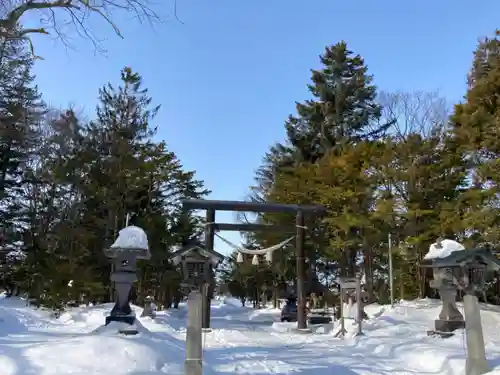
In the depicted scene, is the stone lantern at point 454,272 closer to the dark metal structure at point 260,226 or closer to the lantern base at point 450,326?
the lantern base at point 450,326

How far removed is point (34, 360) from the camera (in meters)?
6.02

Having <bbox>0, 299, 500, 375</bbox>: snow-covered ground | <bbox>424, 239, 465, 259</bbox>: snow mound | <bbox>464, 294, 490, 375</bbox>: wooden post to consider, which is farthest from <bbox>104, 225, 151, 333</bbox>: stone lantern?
<bbox>424, 239, 465, 259</bbox>: snow mound

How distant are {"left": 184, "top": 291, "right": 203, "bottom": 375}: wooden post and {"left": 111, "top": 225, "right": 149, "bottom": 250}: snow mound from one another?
3546mm

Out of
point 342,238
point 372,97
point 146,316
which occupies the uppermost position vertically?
point 372,97

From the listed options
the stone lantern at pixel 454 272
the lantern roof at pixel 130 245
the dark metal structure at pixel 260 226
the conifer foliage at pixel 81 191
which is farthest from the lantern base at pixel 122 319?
the conifer foliage at pixel 81 191

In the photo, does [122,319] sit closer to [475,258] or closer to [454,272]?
[454,272]

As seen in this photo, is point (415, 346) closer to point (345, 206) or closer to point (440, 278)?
point (440, 278)

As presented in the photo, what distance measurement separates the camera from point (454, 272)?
10.2 metres

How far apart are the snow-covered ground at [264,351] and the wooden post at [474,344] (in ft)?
2.25

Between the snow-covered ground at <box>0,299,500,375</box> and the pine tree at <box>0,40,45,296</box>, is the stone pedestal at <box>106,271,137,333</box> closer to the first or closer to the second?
the snow-covered ground at <box>0,299,500,375</box>

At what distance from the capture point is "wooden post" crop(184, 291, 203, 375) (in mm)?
6359

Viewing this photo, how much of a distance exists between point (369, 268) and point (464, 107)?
26.7ft

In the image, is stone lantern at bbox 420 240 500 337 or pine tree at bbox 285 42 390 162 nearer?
stone lantern at bbox 420 240 500 337

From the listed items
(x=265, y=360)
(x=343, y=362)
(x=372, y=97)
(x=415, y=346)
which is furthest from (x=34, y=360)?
(x=372, y=97)
